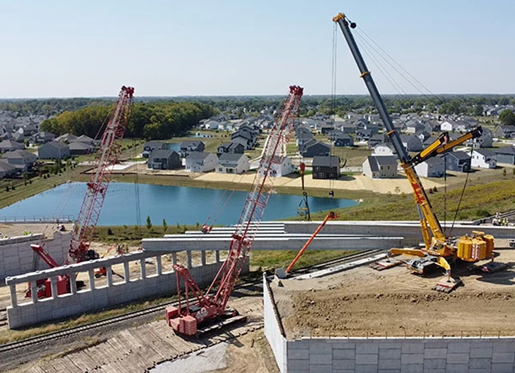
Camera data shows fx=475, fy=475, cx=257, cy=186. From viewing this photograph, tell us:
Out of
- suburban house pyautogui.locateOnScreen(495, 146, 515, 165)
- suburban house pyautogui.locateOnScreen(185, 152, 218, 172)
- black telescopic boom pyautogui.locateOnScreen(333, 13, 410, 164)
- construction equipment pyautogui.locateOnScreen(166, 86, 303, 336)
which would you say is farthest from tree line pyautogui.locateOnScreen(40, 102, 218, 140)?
black telescopic boom pyautogui.locateOnScreen(333, 13, 410, 164)

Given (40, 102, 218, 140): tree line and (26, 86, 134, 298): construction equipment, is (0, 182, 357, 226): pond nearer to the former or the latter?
(26, 86, 134, 298): construction equipment

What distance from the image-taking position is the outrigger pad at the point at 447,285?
15648 millimetres

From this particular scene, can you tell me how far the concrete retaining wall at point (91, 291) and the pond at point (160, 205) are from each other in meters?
13.3

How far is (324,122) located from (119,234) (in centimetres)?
6516

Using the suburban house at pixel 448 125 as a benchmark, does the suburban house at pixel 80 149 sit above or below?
below

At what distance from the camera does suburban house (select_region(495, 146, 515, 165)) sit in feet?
173

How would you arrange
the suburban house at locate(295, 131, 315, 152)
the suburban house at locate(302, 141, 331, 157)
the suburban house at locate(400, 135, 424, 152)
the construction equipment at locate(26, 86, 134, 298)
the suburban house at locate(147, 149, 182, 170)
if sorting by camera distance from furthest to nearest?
1. the suburban house at locate(295, 131, 315, 152)
2. the suburban house at locate(400, 135, 424, 152)
3. the suburban house at locate(302, 141, 331, 157)
4. the suburban house at locate(147, 149, 182, 170)
5. the construction equipment at locate(26, 86, 134, 298)

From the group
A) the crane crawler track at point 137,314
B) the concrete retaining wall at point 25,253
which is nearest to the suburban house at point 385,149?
the crane crawler track at point 137,314

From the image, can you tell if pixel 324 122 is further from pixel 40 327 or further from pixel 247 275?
pixel 40 327

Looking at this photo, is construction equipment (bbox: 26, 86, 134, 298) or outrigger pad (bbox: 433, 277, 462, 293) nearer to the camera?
outrigger pad (bbox: 433, 277, 462, 293)

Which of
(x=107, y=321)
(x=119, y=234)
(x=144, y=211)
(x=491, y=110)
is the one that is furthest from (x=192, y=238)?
(x=491, y=110)

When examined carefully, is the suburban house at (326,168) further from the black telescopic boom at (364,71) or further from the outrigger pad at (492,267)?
the outrigger pad at (492,267)

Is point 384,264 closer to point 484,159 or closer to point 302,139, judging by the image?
point 484,159

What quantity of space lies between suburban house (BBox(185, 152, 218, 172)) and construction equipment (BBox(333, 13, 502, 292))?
34.8 m
